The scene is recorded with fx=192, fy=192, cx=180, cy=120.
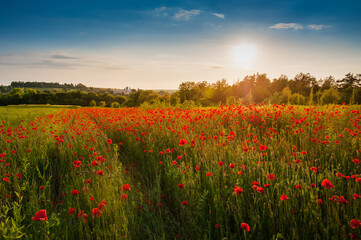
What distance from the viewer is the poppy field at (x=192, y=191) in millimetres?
1836

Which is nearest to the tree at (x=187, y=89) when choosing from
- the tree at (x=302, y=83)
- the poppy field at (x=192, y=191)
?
the tree at (x=302, y=83)

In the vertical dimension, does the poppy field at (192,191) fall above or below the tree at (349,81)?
below

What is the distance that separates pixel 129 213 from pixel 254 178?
1564 millimetres

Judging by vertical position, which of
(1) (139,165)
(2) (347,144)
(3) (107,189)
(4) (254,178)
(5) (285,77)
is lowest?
(1) (139,165)

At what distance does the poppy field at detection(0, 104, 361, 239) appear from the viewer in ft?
6.02

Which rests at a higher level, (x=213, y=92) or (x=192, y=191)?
(x=213, y=92)

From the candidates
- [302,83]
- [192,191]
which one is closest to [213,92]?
[302,83]

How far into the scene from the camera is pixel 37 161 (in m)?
3.83

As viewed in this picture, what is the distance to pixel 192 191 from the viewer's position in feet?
7.72

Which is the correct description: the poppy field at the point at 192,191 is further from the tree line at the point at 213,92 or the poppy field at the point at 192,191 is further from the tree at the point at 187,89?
the tree at the point at 187,89

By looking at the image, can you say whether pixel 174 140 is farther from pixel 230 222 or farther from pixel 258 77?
pixel 258 77

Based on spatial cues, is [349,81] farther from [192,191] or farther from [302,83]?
[192,191]

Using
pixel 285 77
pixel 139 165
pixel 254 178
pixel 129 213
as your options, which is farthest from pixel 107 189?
pixel 285 77

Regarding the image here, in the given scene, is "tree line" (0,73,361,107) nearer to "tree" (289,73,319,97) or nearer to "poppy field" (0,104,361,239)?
"tree" (289,73,319,97)
